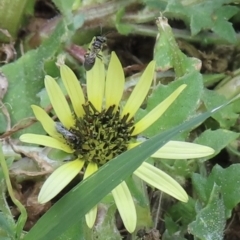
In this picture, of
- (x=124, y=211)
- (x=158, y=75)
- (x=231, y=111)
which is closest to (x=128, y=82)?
(x=158, y=75)

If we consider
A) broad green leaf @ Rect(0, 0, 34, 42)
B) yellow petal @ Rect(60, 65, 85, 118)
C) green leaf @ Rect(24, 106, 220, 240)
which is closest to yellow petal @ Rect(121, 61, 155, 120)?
yellow petal @ Rect(60, 65, 85, 118)

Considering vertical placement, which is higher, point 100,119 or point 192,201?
point 100,119

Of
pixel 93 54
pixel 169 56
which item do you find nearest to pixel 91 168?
pixel 93 54

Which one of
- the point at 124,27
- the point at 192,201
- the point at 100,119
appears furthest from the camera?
the point at 124,27

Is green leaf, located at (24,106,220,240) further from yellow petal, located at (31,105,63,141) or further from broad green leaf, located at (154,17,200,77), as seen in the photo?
broad green leaf, located at (154,17,200,77)

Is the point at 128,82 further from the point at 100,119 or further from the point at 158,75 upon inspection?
the point at 100,119

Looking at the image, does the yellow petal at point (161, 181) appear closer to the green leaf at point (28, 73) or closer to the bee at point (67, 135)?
the bee at point (67, 135)

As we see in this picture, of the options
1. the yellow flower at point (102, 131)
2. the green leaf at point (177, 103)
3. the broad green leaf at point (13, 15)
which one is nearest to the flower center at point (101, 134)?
the yellow flower at point (102, 131)
